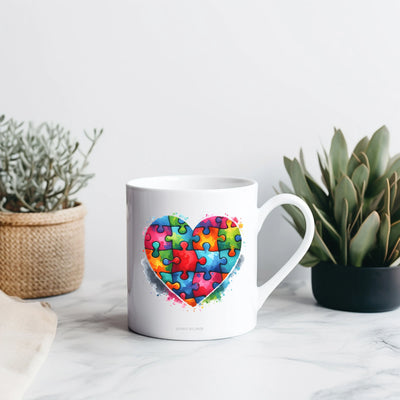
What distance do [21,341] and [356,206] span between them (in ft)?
1.36

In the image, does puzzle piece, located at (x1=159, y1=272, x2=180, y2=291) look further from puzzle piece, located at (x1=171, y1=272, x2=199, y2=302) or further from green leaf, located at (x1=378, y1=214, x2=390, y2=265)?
green leaf, located at (x1=378, y1=214, x2=390, y2=265)

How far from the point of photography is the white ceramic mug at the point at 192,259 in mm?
645

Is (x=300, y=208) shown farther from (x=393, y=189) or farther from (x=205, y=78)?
(x=205, y=78)

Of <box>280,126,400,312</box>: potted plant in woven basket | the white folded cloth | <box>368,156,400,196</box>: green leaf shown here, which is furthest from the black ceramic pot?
the white folded cloth

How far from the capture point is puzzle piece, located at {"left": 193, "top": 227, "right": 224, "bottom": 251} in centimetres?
64

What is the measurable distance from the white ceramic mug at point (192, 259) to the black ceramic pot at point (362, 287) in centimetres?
14

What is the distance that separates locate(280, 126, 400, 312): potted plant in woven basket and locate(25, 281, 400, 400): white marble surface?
3cm

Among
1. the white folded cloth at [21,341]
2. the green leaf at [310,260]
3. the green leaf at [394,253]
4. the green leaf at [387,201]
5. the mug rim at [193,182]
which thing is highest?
the mug rim at [193,182]

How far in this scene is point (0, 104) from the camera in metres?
0.93

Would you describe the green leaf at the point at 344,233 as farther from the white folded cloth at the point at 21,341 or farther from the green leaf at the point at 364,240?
the white folded cloth at the point at 21,341

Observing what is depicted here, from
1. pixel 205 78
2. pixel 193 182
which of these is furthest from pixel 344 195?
pixel 205 78

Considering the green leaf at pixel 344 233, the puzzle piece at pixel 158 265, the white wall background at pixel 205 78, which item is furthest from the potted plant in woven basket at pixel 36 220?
the green leaf at pixel 344 233

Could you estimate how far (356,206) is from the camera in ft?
2.51

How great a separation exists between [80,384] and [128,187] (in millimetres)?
215
